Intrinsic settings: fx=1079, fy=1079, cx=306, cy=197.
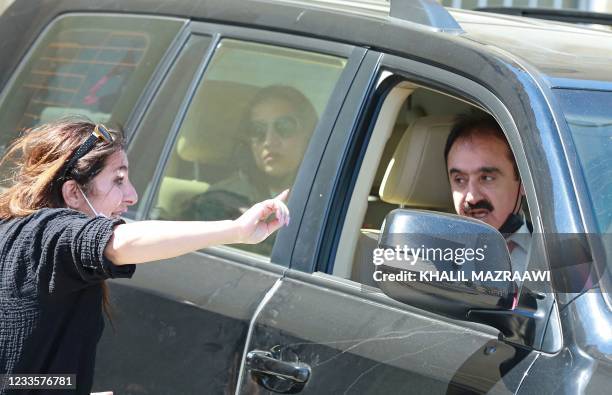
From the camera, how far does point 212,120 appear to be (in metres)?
3.27

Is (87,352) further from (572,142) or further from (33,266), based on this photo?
(572,142)

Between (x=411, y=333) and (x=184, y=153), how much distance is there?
44.3 inches

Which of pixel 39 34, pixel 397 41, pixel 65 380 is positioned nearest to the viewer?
pixel 65 380

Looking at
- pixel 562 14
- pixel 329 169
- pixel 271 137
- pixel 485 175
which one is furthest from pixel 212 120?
pixel 562 14

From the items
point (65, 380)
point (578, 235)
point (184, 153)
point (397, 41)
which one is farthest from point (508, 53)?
point (65, 380)

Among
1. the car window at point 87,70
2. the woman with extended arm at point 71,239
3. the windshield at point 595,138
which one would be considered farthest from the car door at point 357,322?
the car window at point 87,70

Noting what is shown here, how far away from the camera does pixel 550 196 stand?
2285 mm

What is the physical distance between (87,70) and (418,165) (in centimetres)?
127

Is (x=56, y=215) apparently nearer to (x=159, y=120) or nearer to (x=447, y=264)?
(x=447, y=264)

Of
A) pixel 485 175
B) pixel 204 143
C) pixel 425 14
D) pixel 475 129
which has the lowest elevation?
pixel 204 143

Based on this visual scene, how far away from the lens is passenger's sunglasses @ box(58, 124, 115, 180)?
251cm

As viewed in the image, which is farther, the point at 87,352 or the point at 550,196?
the point at 87,352

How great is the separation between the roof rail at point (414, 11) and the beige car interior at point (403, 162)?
0.59 feet

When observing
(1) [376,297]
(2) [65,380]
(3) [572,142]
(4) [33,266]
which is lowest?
(2) [65,380]
